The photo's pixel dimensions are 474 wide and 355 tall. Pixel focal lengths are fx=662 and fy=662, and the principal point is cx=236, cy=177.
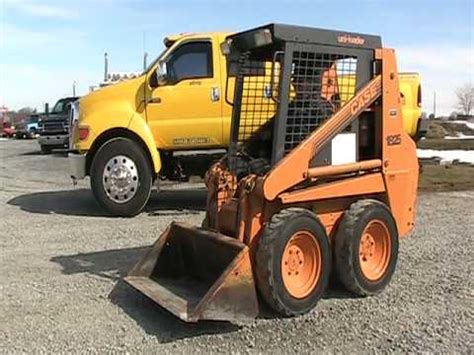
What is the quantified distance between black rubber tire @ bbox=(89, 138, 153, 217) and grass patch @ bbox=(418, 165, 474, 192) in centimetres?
612

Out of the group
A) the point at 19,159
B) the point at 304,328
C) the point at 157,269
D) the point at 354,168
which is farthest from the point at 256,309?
the point at 19,159

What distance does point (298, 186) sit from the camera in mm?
5828

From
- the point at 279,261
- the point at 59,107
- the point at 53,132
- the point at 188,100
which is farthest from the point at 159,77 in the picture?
the point at 59,107

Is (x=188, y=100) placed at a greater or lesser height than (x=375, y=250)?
greater

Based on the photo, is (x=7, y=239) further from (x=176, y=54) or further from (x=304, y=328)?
(x=304, y=328)

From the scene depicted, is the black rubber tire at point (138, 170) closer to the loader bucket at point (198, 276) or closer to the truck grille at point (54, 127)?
the loader bucket at point (198, 276)

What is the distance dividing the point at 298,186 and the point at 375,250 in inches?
42.3

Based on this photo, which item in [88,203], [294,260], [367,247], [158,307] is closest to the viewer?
[294,260]

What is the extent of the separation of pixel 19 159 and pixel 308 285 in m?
19.8

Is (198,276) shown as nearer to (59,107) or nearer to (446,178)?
(446,178)

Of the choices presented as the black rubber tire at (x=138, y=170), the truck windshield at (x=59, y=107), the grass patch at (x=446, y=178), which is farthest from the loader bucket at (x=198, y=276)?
the truck windshield at (x=59, y=107)

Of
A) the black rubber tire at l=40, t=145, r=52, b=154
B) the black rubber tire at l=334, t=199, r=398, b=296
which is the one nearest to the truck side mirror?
the black rubber tire at l=334, t=199, r=398, b=296

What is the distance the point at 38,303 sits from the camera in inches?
233

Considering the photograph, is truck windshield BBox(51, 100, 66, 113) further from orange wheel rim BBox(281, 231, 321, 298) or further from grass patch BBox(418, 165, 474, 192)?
orange wheel rim BBox(281, 231, 321, 298)
